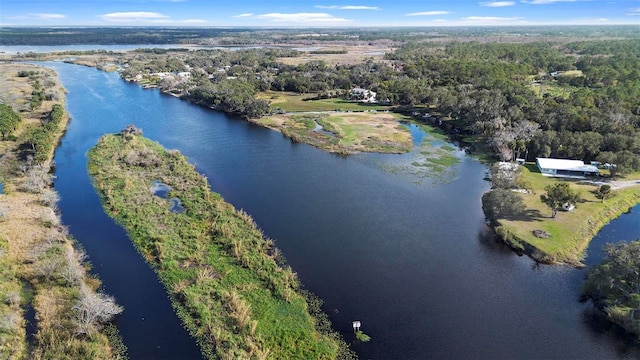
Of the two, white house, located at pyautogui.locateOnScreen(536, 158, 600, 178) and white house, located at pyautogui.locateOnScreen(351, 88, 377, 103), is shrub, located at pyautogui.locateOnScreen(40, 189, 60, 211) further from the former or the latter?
white house, located at pyautogui.locateOnScreen(351, 88, 377, 103)

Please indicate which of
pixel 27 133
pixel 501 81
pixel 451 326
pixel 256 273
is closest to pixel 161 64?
pixel 27 133

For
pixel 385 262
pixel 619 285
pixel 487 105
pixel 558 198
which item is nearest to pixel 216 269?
pixel 385 262

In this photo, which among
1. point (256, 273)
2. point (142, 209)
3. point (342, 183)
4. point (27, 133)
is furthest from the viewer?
point (27, 133)

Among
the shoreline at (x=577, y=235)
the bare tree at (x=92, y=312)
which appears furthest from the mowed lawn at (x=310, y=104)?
the bare tree at (x=92, y=312)

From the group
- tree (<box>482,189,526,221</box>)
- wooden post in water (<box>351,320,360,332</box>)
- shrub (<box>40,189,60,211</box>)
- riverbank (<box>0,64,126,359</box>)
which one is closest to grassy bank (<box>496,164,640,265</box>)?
tree (<box>482,189,526,221</box>)

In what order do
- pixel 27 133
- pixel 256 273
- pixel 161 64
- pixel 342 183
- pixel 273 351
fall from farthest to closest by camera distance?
pixel 161 64 → pixel 27 133 → pixel 342 183 → pixel 256 273 → pixel 273 351

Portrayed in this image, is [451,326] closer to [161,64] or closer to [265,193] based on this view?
[265,193]

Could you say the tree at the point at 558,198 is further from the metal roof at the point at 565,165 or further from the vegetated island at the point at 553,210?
the metal roof at the point at 565,165
